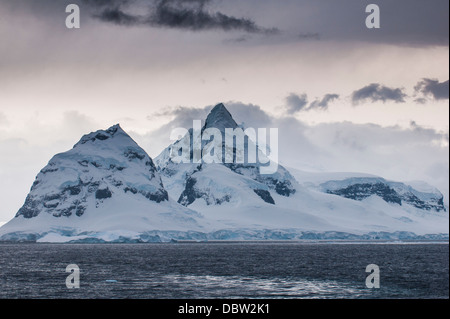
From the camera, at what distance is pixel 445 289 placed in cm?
8550

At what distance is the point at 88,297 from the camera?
75312 millimetres

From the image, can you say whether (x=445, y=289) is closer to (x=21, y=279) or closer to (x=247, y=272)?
(x=247, y=272)

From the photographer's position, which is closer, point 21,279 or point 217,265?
point 21,279
